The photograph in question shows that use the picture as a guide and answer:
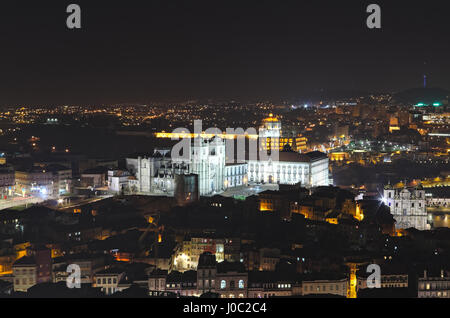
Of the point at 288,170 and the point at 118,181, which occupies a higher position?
the point at 288,170

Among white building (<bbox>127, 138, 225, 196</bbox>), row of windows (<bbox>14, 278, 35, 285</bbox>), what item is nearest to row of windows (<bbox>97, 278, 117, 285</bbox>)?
row of windows (<bbox>14, 278, 35, 285</bbox>)

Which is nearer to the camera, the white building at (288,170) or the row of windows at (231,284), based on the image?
the row of windows at (231,284)

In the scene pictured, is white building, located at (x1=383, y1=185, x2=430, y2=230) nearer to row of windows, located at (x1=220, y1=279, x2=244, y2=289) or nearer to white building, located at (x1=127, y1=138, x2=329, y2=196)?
white building, located at (x1=127, y1=138, x2=329, y2=196)

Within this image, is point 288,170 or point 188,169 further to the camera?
point 288,170

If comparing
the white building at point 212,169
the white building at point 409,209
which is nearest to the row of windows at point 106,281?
the white building at point 212,169

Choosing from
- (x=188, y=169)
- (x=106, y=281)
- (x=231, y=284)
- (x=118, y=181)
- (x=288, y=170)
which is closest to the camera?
(x=231, y=284)

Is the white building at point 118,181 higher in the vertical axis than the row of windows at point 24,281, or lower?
higher

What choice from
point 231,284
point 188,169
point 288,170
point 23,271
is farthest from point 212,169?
point 231,284

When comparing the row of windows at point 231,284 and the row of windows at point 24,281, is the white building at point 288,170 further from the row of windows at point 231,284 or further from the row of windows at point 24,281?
the row of windows at point 24,281

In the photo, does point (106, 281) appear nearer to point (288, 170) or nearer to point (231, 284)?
point (231, 284)

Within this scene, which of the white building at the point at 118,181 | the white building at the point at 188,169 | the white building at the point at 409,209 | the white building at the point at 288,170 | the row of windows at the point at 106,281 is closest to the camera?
the row of windows at the point at 106,281

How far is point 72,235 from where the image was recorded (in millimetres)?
14492

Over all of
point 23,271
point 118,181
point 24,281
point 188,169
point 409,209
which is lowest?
point 24,281

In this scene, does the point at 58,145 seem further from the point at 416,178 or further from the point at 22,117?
the point at 416,178
